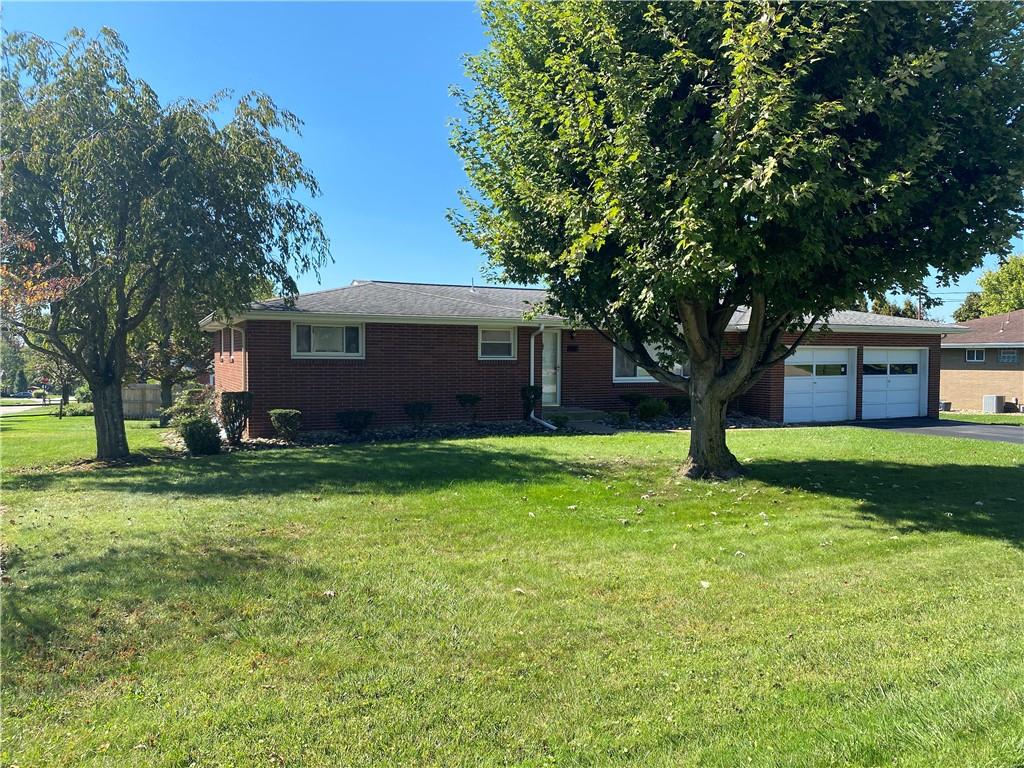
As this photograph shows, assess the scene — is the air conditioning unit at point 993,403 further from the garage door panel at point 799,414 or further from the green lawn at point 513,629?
the green lawn at point 513,629

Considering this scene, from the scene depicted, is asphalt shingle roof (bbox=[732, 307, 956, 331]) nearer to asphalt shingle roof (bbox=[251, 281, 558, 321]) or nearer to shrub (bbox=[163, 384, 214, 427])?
asphalt shingle roof (bbox=[251, 281, 558, 321])

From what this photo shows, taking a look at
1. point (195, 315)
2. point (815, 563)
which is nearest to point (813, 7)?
point (815, 563)

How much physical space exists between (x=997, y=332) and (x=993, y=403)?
4.02m

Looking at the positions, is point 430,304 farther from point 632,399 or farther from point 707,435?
point 707,435

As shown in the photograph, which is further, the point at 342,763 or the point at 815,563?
the point at 815,563

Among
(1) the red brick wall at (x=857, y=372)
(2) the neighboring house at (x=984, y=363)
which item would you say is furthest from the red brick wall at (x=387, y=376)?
(2) the neighboring house at (x=984, y=363)

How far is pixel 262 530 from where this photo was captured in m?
6.76

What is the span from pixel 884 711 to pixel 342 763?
2.69m

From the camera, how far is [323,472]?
10516 millimetres

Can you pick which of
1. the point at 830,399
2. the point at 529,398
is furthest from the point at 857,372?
the point at 529,398

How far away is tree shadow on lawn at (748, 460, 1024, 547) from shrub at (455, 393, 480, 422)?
7.82m

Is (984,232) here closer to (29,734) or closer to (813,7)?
(813,7)

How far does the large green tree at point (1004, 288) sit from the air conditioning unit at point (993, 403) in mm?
17595

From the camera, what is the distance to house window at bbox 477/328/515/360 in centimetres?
1780
